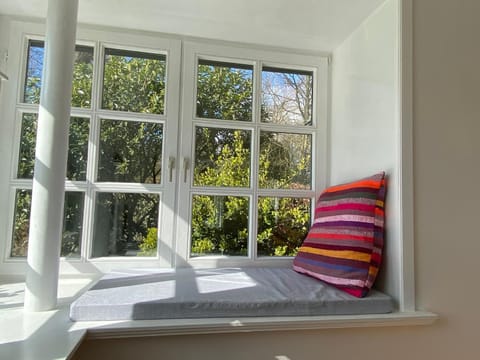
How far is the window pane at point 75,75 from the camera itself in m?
1.74

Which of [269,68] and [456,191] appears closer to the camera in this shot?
[456,191]

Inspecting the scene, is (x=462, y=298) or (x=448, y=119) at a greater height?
(x=448, y=119)

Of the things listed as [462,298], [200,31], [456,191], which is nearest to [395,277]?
[462,298]

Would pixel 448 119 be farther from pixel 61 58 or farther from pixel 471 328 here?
pixel 61 58

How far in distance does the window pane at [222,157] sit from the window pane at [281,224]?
8.3 inches

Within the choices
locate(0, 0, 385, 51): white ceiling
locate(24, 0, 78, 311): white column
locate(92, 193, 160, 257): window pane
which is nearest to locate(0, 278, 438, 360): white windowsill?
locate(24, 0, 78, 311): white column

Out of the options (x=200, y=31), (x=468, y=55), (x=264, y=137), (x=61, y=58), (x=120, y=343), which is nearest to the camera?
(x=120, y=343)

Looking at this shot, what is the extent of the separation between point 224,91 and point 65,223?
1.15m

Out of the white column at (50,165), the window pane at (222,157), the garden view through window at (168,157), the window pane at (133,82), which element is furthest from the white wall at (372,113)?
the white column at (50,165)

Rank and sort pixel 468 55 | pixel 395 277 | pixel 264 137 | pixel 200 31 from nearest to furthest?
pixel 395 277 → pixel 468 55 → pixel 200 31 → pixel 264 137

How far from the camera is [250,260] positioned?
1.89 m

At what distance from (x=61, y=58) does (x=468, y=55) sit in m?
1.79

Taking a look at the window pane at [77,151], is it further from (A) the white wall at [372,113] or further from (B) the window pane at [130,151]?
(A) the white wall at [372,113]

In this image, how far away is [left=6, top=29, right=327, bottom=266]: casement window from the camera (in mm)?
1736
